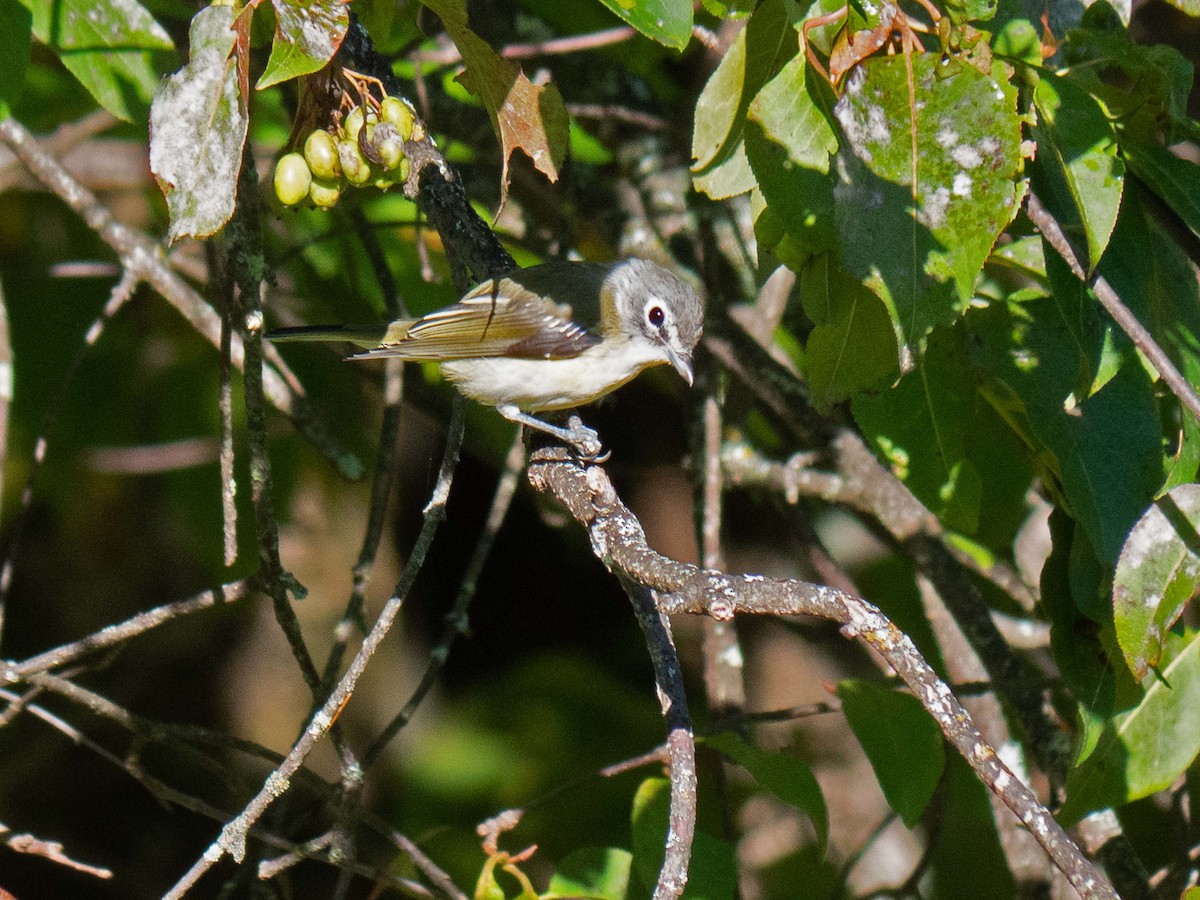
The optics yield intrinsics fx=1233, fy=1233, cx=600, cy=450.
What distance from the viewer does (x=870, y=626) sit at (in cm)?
171

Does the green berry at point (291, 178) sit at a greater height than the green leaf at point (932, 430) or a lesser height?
greater

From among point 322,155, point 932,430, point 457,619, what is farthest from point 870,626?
point 457,619

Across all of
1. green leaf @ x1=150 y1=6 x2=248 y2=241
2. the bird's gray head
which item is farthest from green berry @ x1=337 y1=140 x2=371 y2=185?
the bird's gray head

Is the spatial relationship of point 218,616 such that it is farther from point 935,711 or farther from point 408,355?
point 935,711

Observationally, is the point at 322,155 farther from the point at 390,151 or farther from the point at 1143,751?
the point at 1143,751

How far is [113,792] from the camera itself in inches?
255

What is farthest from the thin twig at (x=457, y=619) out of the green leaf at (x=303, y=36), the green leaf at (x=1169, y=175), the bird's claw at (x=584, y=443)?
the green leaf at (x=1169, y=175)

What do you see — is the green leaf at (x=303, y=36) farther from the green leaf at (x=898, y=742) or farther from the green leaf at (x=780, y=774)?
the green leaf at (x=898, y=742)

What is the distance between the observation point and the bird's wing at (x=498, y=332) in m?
3.62

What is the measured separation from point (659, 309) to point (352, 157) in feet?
4.77

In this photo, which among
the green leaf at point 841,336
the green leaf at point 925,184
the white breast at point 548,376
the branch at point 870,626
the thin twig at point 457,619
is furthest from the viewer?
the white breast at point 548,376

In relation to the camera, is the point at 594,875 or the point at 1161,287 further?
the point at 594,875

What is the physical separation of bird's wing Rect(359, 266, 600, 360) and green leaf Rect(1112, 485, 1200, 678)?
183 centimetres

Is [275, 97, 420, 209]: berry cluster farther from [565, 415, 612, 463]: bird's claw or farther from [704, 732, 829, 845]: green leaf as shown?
[704, 732, 829, 845]: green leaf
